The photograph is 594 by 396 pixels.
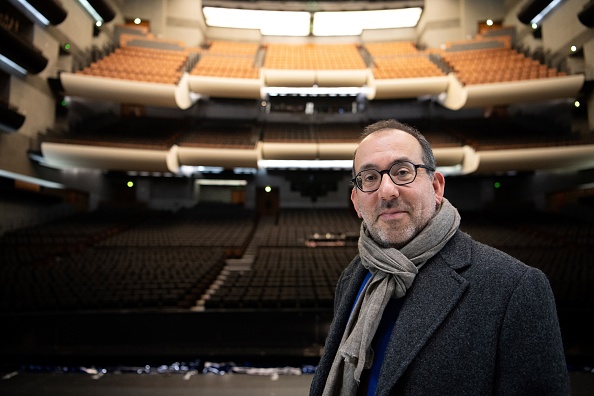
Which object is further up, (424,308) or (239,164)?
Result: (239,164)

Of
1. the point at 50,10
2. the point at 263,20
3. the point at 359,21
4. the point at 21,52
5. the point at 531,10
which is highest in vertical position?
the point at 263,20

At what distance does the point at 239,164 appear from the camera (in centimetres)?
1323

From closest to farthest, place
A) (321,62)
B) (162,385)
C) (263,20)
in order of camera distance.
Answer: (162,385), (321,62), (263,20)

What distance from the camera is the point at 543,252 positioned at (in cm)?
855

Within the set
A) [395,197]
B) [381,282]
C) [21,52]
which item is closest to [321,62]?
[21,52]

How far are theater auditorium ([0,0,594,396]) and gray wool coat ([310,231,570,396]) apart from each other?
7.23 feet

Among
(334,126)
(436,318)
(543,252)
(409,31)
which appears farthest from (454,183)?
(436,318)

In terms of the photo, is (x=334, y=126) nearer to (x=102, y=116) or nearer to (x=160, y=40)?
(x=160, y=40)

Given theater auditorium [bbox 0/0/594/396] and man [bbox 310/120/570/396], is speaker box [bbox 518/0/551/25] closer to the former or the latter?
theater auditorium [bbox 0/0/594/396]

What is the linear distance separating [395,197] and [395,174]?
0.07 metres

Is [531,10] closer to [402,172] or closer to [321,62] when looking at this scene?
[321,62]

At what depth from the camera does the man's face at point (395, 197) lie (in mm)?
1000

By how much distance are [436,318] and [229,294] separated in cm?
521

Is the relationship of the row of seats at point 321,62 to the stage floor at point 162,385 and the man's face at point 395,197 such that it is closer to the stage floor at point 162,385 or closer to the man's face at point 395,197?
the stage floor at point 162,385
